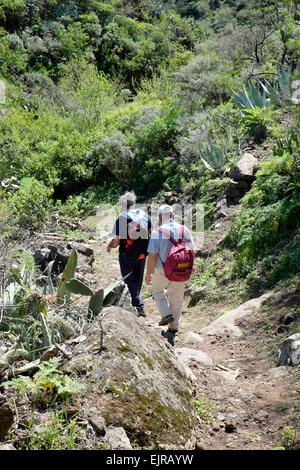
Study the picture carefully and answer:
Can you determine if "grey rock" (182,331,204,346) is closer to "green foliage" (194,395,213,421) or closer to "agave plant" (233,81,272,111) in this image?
"green foliage" (194,395,213,421)

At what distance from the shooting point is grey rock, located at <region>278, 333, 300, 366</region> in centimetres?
328

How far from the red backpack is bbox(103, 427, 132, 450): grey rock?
7.52ft

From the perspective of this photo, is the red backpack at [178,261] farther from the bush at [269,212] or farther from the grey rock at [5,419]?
the grey rock at [5,419]

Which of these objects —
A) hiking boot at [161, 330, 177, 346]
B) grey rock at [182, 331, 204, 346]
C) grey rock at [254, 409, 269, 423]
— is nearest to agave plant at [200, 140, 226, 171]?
hiking boot at [161, 330, 177, 346]

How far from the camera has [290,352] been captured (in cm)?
338

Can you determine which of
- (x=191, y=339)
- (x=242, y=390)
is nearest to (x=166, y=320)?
(x=191, y=339)

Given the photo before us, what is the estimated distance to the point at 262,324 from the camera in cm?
439

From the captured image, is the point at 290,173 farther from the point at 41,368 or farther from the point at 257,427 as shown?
the point at 41,368

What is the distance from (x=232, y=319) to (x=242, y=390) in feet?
4.76

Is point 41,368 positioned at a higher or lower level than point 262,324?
higher

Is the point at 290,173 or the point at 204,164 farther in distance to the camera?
the point at 204,164
